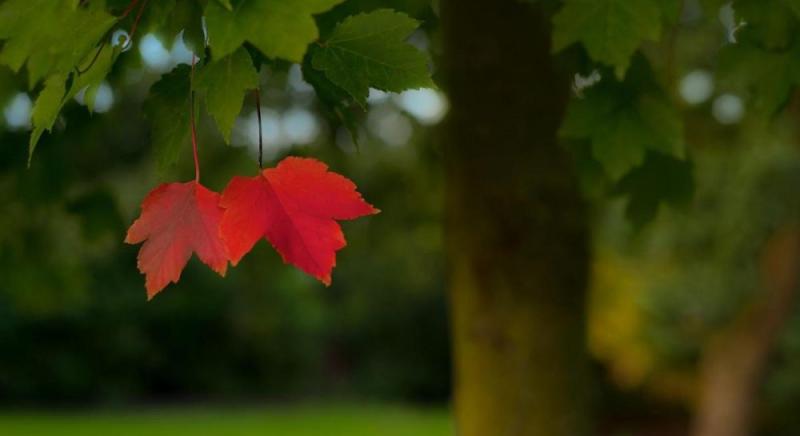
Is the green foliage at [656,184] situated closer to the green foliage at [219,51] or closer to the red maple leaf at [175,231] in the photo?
the green foliage at [219,51]

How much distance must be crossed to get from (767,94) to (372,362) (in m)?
15.2

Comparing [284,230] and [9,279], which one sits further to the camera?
[9,279]

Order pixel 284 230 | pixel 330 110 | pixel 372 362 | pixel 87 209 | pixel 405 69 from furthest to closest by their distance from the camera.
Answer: pixel 372 362, pixel 87 209, pixel 330 110, pixel 405 69, pixel 284 230

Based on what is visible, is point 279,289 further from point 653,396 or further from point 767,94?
point 767,94

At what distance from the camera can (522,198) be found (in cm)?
271

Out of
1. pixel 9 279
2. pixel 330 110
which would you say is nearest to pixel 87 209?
pixel 9 279

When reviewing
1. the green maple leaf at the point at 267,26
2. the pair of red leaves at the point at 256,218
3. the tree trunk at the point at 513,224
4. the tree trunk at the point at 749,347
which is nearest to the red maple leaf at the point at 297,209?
the pair of red leaves at the point at 256,218

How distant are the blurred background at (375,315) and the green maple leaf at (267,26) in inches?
110

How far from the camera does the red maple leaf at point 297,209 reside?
118 cm

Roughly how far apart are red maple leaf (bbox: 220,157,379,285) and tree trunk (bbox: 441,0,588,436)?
1499mm

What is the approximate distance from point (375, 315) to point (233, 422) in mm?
3448

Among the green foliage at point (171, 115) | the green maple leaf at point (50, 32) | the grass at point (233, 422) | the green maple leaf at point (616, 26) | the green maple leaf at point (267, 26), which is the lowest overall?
the grass at point (233, 422)

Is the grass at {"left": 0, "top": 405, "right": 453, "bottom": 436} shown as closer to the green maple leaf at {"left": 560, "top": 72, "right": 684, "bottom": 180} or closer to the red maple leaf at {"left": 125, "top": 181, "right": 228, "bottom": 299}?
the green maple leaf at {"left": 560, "top": 72, "right": 684, "bottom": 180}

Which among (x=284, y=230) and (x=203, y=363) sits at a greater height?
(x=284, y=230)
